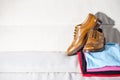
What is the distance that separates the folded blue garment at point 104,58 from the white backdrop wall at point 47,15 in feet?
1.42

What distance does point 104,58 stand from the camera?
1.03 m

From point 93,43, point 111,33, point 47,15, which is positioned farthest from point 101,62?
point 47,15

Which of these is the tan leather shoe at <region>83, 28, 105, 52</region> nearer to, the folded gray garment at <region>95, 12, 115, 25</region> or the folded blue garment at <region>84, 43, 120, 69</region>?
the folded blue garment at <region>84, 43, 120, 69</region>

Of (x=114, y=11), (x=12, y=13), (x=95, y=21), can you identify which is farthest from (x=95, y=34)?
(x=12, y=13)

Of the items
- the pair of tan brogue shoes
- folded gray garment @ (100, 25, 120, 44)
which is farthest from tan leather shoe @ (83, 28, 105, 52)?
folded gray garment @ (100, 25, 120, 44)

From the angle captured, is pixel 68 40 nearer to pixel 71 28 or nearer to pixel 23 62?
Result: pixel 71 28

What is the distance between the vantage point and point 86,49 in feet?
3.73

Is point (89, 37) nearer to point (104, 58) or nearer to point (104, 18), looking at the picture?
point (104, 58)

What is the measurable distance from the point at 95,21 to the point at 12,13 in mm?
715

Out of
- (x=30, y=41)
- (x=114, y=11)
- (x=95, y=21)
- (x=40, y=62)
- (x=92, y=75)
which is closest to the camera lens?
(x=92, y=75)

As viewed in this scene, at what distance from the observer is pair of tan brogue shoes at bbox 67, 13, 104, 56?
1.13 metres

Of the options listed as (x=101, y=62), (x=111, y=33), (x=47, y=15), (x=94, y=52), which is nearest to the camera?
(x=101, y=62)

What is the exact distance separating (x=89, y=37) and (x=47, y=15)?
1.77 feet

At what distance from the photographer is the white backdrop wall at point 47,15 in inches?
59.5
